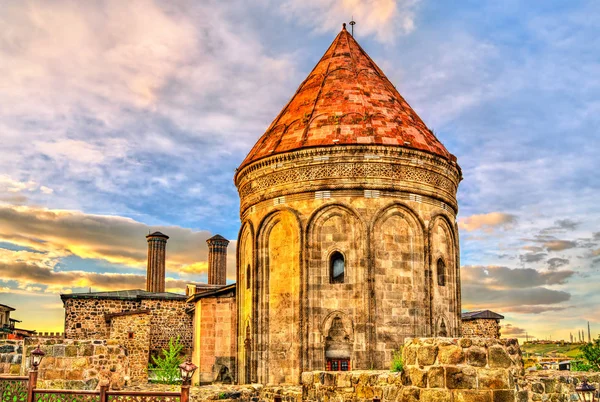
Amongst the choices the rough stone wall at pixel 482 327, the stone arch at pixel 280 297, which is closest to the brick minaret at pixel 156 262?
the rough stone wall at pixel 482 327

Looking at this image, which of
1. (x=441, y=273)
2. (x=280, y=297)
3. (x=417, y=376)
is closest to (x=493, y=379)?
(x=417, y=376)

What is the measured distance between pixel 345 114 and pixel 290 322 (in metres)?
6.67

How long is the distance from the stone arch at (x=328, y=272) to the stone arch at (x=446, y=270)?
92.8 inches

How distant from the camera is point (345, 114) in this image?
70.5ft

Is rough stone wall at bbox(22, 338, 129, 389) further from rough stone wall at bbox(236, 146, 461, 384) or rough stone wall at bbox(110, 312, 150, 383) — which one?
rough stone wall at bbox(110, 312, 150, 383)

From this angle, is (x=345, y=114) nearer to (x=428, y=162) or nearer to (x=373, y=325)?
(x=428, y=162)

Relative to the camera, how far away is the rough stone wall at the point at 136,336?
29594 millimetres

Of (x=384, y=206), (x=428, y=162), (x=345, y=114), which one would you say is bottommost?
(x=384, y=206)

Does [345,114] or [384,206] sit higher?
→ [345,114]

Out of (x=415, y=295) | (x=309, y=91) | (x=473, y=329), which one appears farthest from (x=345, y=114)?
(x=473, y=329)

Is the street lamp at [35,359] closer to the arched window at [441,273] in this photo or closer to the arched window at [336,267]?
the arched window at [336,267]

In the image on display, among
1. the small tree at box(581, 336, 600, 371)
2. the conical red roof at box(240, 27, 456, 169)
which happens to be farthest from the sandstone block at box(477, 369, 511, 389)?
the small tree at box(581, 336, 600, 371)

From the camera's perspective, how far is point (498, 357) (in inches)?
332

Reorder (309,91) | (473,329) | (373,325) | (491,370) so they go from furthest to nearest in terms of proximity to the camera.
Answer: (473,329) → (309,91) → (373,325) → (491,370)
